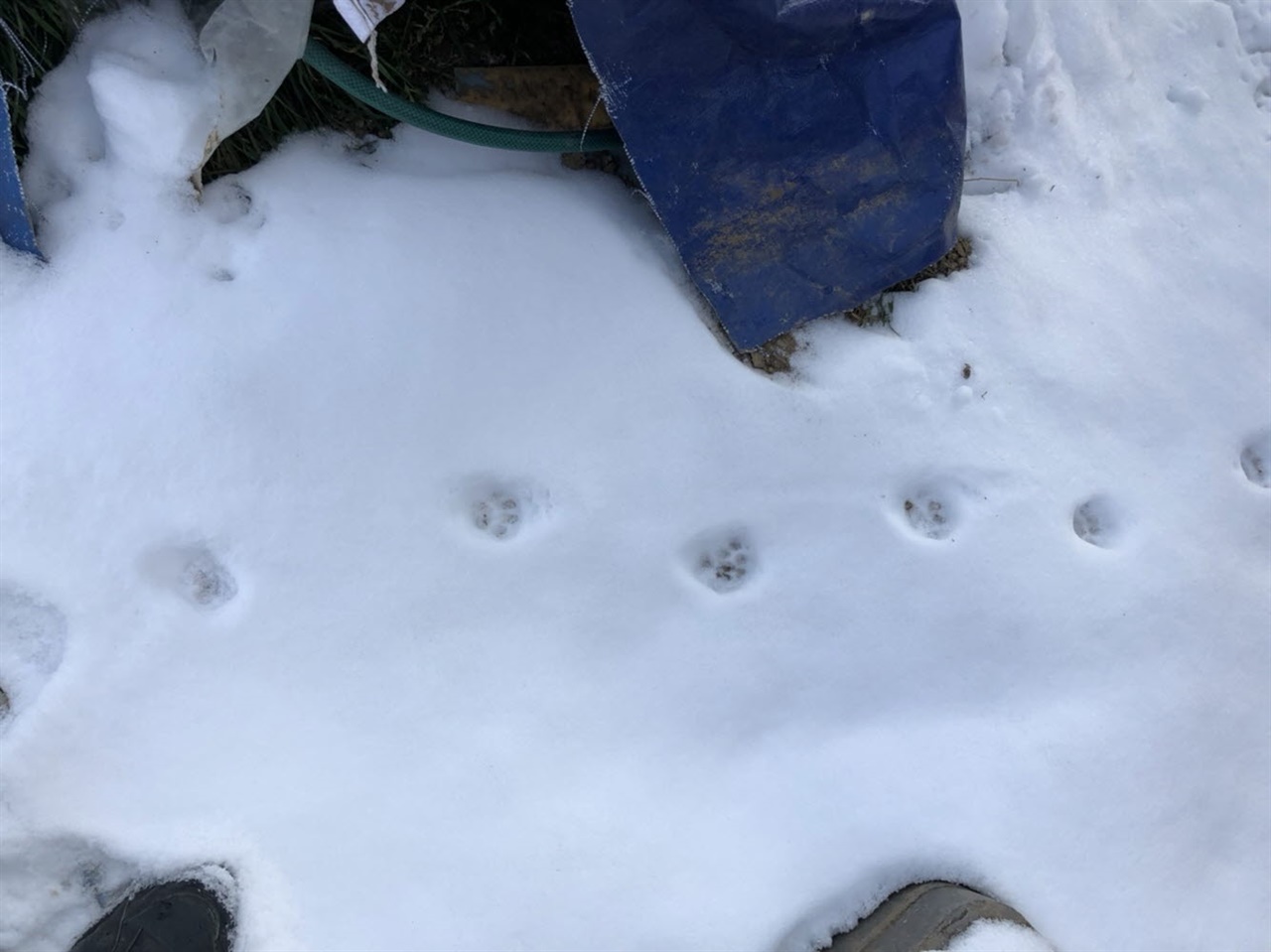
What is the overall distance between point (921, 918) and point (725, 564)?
0.55m

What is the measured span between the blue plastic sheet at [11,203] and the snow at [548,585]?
0.03m

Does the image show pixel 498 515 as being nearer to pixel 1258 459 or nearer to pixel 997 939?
pixel 997 939

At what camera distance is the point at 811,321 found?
1339 mm

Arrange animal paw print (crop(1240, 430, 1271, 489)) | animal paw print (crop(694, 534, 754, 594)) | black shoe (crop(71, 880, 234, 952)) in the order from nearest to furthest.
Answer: black shoe (crop(71, 880, 234, 952)) < animal paw print (crop(694, 534, 754, 594)) < animal paw print (crop(1240, 430, 1271, 489))

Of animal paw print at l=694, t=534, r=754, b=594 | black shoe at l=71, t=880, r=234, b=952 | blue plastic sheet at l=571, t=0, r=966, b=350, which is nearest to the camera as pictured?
blue plastic sheet at l=571, t=0, r=966, b=350

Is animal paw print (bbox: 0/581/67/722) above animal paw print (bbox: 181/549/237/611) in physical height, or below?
above

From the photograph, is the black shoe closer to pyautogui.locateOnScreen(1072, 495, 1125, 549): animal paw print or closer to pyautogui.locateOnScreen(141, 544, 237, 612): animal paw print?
pyautogui.locateOnScreen(141, 544, 237, 612): animal paw print

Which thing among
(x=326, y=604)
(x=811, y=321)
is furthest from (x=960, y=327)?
(x=326, y=604)

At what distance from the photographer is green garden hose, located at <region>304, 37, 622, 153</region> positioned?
1.13m

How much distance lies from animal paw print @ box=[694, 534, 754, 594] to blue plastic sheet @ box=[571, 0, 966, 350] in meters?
0.30

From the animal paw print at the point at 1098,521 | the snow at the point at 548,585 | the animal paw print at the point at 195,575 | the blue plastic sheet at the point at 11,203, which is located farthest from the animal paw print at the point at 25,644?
the animal paw print at the point at 1098,521

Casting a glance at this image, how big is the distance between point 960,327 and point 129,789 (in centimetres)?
141

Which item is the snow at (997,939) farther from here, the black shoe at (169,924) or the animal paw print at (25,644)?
the animal paw print at (25,644)

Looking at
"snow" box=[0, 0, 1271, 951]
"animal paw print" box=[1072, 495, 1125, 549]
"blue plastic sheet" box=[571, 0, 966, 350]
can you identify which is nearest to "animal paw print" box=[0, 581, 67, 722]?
"snow" box=[0, 0, 1271, 951]
